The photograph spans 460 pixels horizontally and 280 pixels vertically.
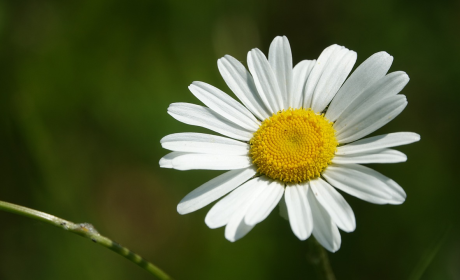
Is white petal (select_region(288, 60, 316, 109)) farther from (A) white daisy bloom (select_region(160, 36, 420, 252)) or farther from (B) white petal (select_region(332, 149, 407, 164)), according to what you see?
(B) white petal (select_region(332, 149, 407, 164))

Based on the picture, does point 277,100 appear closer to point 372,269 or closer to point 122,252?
point 122,252

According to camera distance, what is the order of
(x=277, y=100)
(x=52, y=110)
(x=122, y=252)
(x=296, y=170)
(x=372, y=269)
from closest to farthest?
(x=122, y=252) → (x=296, y=170) → (x=277, y=100) → (x=372, y=269) → (x=52, y=110)

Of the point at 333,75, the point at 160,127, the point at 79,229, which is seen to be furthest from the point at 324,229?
the point at 160,127

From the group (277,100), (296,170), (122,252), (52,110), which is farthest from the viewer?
(52,110)

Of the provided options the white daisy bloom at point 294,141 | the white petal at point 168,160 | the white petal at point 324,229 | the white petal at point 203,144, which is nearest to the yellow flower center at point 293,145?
the white daisy bloom at point 294,141

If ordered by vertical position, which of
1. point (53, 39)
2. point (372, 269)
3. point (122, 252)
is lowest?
point (372, 269)

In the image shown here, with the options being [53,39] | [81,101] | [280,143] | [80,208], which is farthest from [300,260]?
[53,39]

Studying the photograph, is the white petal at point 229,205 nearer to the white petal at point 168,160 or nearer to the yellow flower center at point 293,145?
the yellow flower center at point 293,145
